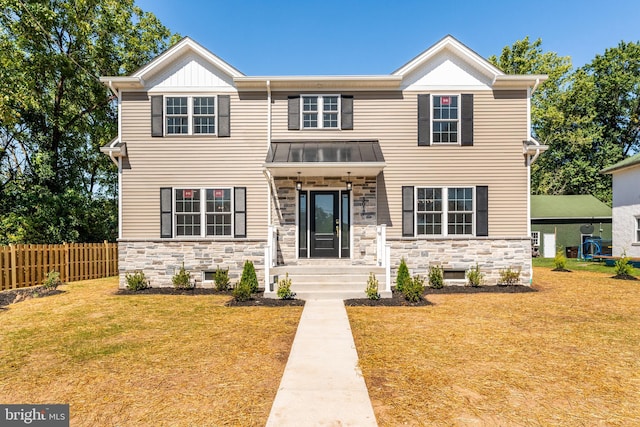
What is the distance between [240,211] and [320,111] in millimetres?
4243

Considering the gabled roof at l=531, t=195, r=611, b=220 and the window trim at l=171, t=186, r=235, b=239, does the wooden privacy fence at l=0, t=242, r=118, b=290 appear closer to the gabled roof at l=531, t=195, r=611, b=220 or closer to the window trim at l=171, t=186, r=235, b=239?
the window trim at l=171, t=186, r=235, b=239

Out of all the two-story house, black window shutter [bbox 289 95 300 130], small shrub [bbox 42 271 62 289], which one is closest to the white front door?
the two-story house

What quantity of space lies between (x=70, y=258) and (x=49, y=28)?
11.2m

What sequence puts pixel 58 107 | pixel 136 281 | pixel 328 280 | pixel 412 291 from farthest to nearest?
pixel 58 107 → pixel 136 281 → pixel 328 280 → pixel 412 291

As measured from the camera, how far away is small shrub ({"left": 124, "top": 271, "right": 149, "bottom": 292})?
10164 mm

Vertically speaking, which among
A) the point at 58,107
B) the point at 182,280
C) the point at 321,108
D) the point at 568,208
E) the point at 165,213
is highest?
the point at 58,107

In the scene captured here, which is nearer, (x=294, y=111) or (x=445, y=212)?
(x=445, y=212)

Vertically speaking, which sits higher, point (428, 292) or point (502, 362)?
point (502, 362)

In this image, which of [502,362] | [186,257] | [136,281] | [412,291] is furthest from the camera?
[186,257]

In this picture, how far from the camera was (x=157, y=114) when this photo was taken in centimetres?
1064

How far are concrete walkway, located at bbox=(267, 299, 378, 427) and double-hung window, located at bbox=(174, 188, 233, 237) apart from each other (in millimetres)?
5681

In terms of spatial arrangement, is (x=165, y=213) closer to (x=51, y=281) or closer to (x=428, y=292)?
(x=51, y=281)

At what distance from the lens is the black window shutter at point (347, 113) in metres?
10.8

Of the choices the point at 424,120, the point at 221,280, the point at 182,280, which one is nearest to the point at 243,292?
the point at 221,280
